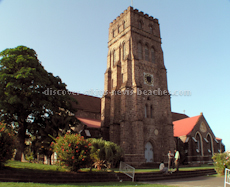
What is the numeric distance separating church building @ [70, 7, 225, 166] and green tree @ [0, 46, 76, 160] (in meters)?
7.05

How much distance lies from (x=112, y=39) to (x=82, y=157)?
2635 centimetres

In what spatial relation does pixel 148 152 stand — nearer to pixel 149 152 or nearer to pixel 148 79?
pixel 149 152

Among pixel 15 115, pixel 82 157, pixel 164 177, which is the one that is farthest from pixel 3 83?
pixel 164 177

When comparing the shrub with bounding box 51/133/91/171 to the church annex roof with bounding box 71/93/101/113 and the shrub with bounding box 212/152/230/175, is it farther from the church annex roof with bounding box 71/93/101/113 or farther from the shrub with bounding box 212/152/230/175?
the church annex roof with bounding box 71/93/101/113

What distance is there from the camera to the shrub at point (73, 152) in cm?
1356

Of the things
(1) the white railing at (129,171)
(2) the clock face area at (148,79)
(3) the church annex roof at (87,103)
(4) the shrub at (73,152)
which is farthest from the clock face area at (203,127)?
(4) the shrub at (73,152)

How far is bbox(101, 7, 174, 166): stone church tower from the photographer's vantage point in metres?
27.2

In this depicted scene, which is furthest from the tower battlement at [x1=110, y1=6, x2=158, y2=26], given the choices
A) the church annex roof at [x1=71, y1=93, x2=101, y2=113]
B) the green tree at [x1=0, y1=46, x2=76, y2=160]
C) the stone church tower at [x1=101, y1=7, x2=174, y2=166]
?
the green tree at [x1=0, y1=46, x2=76, y2=160]

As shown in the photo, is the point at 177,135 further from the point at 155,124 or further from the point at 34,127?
the point at 34,127

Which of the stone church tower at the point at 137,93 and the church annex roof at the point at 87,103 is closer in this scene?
the stone church tower at the point at 137,93

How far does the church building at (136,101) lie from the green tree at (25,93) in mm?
7049

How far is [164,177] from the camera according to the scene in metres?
16.4

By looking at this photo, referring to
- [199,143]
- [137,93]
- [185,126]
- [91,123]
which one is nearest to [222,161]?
[137,93]

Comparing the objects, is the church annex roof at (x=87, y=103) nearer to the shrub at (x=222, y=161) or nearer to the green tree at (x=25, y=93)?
the green tree at (x=25, y=93)
